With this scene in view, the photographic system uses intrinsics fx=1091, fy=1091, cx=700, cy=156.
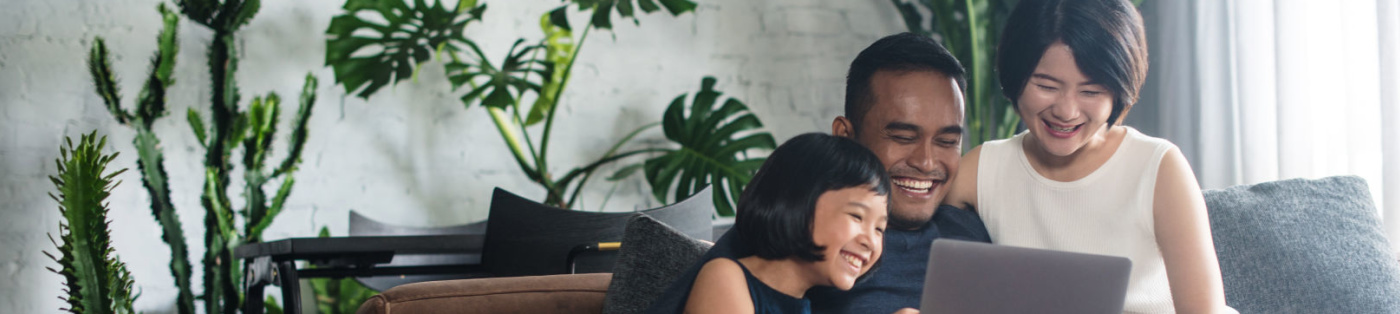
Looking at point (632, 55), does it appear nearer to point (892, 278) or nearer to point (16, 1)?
point (16, 1)

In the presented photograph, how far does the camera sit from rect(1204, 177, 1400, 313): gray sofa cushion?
5.01ft

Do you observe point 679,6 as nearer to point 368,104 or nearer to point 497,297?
point 368,104

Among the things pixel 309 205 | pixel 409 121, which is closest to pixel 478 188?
pixel 409 121

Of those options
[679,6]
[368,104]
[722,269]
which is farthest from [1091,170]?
[368,104]

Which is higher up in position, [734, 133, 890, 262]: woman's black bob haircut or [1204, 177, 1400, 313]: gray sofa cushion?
[734, 133, 890, 262]: woman's black bob haircut

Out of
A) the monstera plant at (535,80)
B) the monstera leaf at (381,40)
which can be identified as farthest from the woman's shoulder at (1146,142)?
the monstera leaf at (381,40)

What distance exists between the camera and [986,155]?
1275 millimetres

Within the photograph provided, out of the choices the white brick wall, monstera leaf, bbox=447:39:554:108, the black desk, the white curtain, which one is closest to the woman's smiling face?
the black desk

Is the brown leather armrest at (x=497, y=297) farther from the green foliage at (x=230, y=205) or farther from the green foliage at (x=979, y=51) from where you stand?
the green foliage at (x=979, y=51)

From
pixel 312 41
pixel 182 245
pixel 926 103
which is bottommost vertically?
pixel 182 245

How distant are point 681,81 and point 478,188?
2.31ft

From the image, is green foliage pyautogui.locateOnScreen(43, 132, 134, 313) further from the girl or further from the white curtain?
the white curtain

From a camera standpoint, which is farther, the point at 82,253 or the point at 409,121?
the point at 409,121

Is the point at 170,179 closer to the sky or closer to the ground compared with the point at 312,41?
closer to the ground
